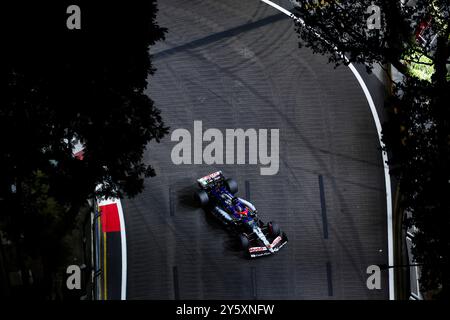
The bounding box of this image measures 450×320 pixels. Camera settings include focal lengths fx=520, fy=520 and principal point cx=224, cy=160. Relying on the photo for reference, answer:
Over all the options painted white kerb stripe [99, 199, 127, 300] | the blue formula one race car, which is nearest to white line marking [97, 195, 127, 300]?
painted white kerb stripe [99, 199, 127, 300]

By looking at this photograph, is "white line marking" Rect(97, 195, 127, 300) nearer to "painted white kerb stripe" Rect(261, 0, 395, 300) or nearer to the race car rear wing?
the race car rear wing

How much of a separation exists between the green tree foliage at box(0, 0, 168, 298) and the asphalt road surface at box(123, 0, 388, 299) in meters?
4.41

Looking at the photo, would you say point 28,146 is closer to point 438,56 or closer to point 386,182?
point 438,56

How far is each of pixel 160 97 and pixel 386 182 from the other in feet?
29.3

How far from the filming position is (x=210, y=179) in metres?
17.7

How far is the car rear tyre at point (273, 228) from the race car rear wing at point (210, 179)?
7.61 ft

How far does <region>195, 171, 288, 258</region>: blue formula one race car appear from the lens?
55.8ft

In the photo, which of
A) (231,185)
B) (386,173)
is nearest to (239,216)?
(231,185)

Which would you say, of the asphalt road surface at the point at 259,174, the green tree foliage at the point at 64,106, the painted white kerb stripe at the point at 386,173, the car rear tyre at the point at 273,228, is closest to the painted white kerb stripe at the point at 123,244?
the asphalt road surface at the point at 259,174

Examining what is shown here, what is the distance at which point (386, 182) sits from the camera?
18.9 metres

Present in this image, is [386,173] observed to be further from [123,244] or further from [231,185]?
[123,244]

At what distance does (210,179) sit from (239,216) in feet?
5.48

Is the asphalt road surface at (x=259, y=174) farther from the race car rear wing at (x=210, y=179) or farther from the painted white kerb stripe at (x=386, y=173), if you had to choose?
the race car rear wing at (x=210, y=179)
